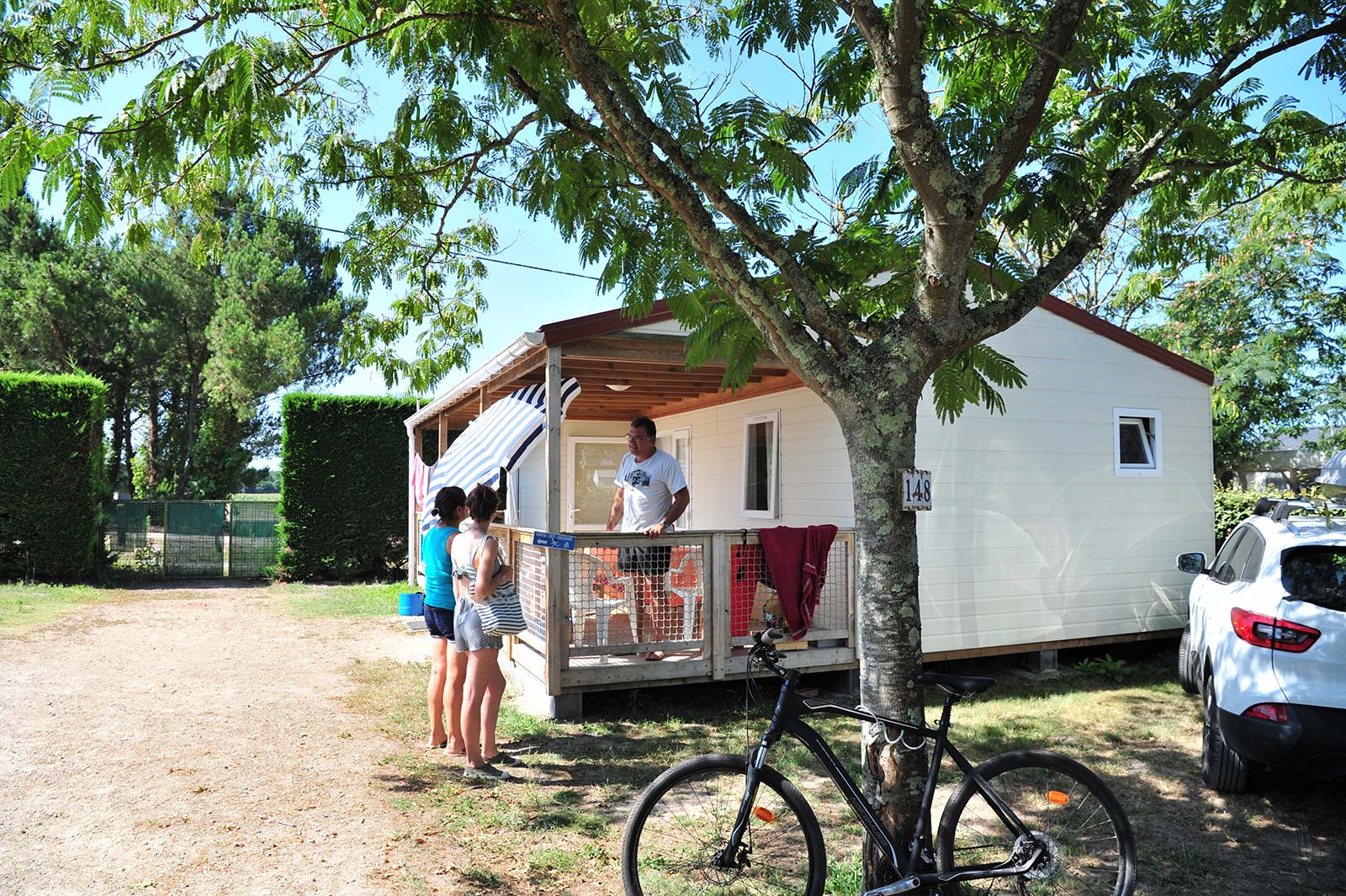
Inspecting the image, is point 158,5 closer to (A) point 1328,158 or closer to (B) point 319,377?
(A) point 1328,158

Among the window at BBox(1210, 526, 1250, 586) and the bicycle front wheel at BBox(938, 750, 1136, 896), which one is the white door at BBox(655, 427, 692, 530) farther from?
the bicycle front wheel at BBox(938, 750, 1136, 896)

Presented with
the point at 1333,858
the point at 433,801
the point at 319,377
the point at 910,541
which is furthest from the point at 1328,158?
the point at 319,377

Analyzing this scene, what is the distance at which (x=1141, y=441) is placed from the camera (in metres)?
8.69

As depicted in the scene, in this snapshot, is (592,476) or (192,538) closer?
(592,476)

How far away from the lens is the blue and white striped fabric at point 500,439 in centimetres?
687

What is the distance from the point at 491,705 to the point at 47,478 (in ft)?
36.8

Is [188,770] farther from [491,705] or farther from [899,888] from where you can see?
[899,888]

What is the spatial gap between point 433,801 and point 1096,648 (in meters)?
7.11

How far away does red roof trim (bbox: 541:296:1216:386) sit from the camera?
6336 millimetres

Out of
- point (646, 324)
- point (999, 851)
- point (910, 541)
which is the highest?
point (646, 324)

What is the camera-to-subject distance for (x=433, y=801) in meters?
4.59

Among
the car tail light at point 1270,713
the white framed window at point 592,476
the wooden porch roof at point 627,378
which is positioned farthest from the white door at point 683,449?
the car tail light at point 1270,713

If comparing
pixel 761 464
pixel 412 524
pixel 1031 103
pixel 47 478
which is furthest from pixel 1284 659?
pixel 47 478

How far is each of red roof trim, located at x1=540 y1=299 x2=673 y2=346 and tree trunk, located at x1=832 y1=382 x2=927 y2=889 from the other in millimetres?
3152
